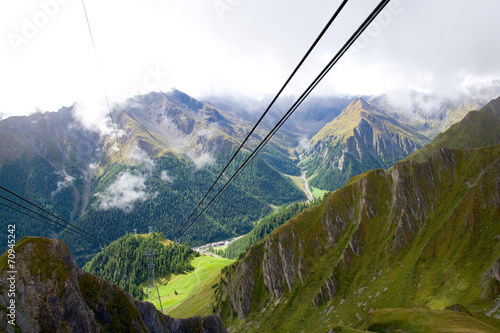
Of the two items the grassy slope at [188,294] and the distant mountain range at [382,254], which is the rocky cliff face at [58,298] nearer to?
the distant mountain range at [382,254]

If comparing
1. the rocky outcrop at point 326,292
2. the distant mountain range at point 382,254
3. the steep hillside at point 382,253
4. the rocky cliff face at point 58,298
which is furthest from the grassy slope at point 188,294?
the rocky cliff face at point 58,298

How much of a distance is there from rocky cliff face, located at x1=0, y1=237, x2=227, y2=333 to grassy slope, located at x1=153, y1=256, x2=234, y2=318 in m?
101

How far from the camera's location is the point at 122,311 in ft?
128

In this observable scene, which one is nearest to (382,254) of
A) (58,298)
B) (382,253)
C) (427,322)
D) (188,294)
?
(382,253)

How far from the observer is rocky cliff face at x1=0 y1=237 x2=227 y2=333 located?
29.5 m

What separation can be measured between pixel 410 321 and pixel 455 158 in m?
92.4

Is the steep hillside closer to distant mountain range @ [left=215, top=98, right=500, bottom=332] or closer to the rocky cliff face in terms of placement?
distant mountain range @ [left=215, top=98, right=500, bottom=332]

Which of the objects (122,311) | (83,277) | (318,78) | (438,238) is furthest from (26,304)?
(438,238)

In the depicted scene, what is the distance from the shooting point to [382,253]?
344 feet

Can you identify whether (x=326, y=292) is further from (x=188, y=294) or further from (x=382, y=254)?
(x=188, y=294)

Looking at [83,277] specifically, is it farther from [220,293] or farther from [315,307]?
[220,293]

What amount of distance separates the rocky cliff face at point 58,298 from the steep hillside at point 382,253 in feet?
232

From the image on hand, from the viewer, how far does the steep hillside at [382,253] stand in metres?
82.9

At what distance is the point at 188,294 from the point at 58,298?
151 metres
